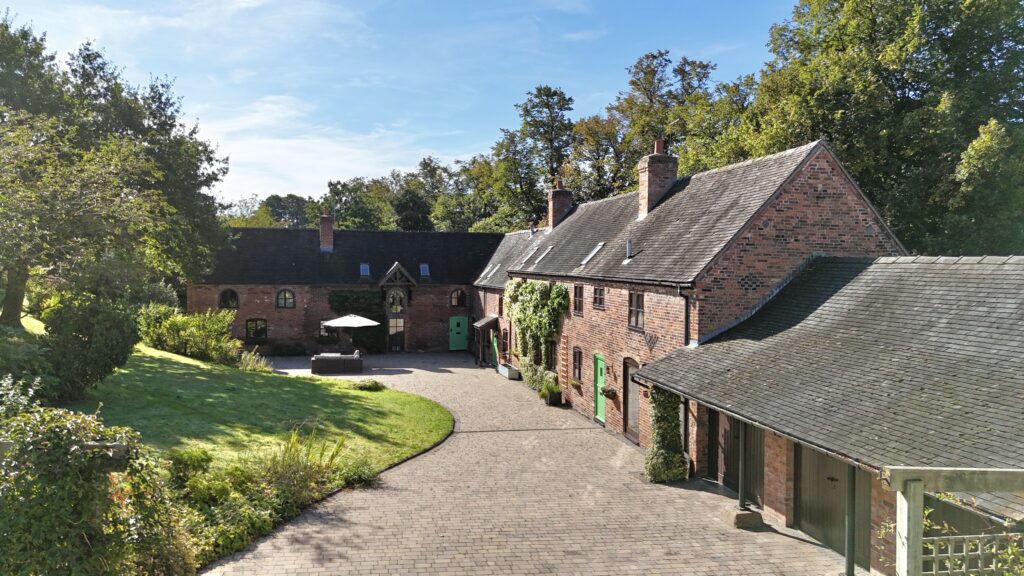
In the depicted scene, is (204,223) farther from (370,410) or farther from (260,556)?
(260,556)

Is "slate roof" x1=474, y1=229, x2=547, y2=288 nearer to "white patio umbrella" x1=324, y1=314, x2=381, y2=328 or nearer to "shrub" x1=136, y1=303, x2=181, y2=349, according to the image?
"white patio umbrella" x1=324, y1=314, x2=381, y2=328

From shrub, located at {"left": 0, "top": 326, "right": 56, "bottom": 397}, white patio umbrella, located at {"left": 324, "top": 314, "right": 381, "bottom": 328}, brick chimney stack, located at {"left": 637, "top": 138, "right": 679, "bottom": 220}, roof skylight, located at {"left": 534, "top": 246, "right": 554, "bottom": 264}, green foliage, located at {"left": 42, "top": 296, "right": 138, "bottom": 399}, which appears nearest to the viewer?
shrub, located at {"left": 0, "top": 326, "right": 56, "bottom": 397}

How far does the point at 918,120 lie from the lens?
21.8m

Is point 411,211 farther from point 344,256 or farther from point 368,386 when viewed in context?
point 368,386

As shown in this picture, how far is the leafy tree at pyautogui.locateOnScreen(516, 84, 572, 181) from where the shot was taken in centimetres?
4694

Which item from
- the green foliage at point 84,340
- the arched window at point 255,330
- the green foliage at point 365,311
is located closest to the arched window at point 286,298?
the arched window at point 255,330

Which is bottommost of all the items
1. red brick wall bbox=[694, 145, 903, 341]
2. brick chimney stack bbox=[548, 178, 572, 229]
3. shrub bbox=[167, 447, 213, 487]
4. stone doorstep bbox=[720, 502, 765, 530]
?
stone doorstep bbox=[720, 502, 765, 530]

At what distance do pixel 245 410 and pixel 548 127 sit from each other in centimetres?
3555

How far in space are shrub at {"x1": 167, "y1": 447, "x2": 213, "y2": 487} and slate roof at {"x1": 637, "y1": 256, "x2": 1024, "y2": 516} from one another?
9.67 meters

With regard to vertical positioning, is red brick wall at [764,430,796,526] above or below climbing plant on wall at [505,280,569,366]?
below

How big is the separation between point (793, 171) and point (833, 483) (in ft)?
24.8

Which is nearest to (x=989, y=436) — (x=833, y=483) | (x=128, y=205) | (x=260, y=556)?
(x=833, y=483)

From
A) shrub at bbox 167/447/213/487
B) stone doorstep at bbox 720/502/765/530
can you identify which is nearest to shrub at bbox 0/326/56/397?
shrub at bbox 167/447/213/487

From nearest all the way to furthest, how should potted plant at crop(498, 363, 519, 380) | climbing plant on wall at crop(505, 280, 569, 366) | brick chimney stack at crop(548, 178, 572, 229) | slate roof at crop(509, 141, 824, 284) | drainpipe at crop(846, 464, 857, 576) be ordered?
drainpipe at crop(846, 464, 857, 576) → slate roof at crop(509, 141, 824, 284) → climbing plant on wall at crop(505, 280, 569, 366) → potted plant at crop(498, 363, 519, 380) → brick chimney stack at crop(548, 178, 572, 229)
